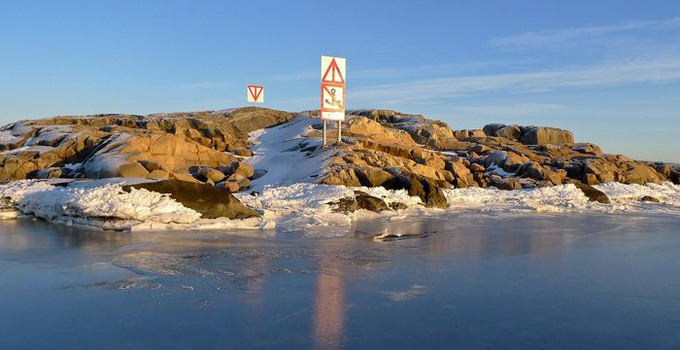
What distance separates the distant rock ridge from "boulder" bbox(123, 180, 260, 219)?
14.2ft

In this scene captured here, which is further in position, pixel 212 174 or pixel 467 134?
pixel 467 134

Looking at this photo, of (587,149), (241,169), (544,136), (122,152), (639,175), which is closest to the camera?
(122,152)

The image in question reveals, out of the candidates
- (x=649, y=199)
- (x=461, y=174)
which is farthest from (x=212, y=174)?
(x=649, y=199)

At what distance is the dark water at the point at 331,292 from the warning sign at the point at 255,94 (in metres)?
26.3

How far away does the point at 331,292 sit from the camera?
7.56 m

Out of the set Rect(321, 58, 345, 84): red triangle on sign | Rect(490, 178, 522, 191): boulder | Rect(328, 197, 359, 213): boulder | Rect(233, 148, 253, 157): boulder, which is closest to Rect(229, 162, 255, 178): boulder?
Rect(233, 148, 253, 157): boulder

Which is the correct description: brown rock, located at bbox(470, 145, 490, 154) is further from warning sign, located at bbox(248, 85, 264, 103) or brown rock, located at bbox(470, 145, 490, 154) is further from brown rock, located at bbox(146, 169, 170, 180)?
brown rock, located at bbox(146, 169, 170, 180)

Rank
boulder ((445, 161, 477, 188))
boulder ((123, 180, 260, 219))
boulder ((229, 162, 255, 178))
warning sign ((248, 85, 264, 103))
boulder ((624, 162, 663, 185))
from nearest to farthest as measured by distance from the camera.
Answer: boulder ((123, 180, 260, 219)) < boulder ((229, 162, 255, 178)) < boulder ((445, 161, 477, 188)) < boulder ((624, 162, 663, 185)) < warning sign ((248, 85, 264, 103))

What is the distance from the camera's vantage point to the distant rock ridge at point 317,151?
2392cm

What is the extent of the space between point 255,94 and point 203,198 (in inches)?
957

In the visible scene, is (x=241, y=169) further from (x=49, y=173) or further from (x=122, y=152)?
(x=49, y=173)

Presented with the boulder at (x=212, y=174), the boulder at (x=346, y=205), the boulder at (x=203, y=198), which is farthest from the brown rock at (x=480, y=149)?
the boulder at (x=203, y=198)

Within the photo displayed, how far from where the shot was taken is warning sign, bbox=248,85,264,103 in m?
38.6

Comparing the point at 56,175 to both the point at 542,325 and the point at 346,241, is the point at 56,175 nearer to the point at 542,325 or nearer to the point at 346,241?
the point at 346,241
